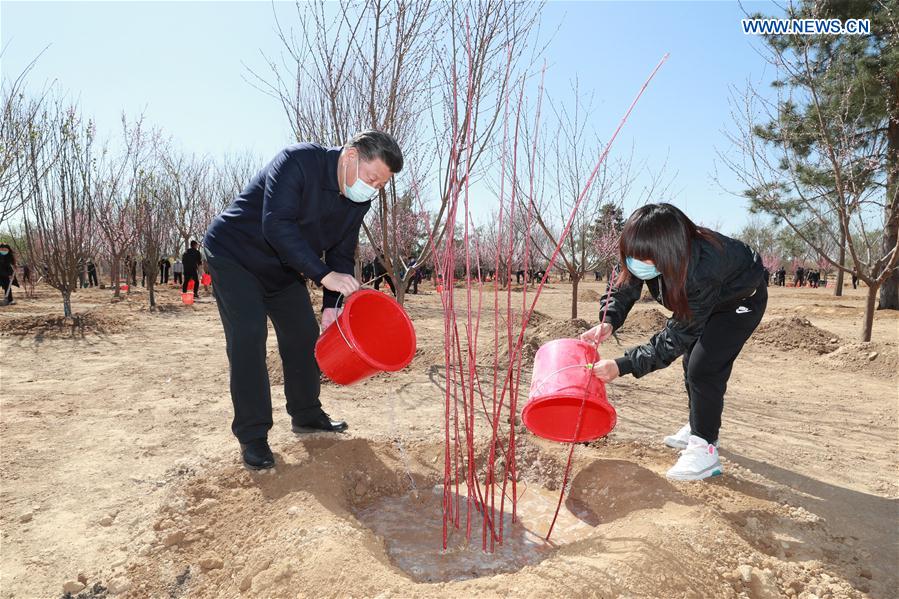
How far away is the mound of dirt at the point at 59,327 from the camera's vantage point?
249 inches

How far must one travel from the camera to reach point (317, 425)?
285 centimetres

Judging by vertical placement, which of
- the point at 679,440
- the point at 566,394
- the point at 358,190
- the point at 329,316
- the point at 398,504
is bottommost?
the point at 398,504

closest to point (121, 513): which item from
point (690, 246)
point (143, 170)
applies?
point (690, 246)

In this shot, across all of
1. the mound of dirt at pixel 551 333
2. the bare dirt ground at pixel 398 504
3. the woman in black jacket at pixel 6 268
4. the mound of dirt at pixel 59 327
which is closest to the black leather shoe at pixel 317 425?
the bare dirt ground at pixel 398 504

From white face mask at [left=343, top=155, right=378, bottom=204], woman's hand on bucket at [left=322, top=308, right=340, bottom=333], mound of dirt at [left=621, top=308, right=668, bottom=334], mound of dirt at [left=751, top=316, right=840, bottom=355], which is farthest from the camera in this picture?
mound of dirt at [left=621, top=308, right=668, bottom=334]

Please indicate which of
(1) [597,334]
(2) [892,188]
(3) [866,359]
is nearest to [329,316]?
(1) [597,334]

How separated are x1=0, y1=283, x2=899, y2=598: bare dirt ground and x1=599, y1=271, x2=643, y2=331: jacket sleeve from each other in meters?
0.63

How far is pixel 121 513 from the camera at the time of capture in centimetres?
208

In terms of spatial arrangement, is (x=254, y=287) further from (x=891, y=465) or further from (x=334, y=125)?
(x=891, y=465)

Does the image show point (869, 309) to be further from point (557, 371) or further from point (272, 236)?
point (272, 236)

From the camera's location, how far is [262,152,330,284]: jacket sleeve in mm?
2076

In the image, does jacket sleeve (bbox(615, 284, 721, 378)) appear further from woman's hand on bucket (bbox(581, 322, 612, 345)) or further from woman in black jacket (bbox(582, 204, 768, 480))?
woman's hand on bucket (bbox(581, 322, 612, 345))

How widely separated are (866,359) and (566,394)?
497 centimetres

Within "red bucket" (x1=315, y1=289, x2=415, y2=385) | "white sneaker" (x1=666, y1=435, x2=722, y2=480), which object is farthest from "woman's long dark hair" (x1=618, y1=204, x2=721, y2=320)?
"red bucket" (x1=315, y1=289, x2=415, y2=385)
